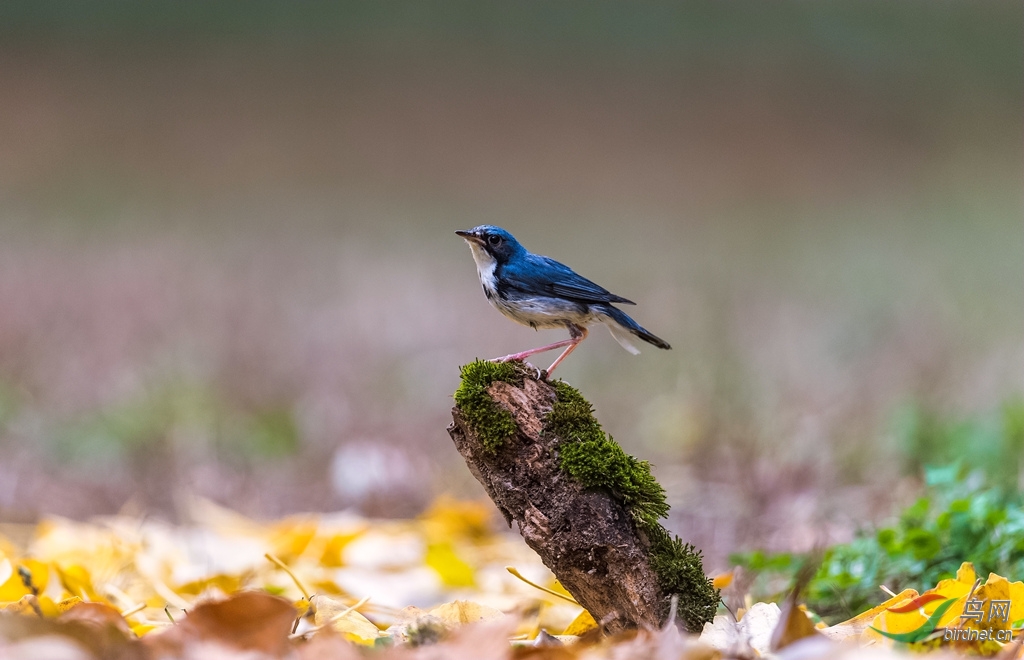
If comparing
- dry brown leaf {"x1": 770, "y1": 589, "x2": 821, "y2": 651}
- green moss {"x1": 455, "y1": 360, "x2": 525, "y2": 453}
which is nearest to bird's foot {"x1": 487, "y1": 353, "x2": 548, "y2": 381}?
green moss {"x1": 455, "y1": 360, "x2": 525, "y2": 453}

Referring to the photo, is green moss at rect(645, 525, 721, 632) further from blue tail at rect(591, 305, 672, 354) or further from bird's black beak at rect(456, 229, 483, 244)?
bird's black beak at rect(456, 229, 483, 244)

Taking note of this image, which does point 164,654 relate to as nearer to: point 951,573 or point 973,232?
point 951,573

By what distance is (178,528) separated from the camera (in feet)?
13.9

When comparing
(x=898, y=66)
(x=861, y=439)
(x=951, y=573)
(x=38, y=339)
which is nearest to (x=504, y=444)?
(x=951, y=573)

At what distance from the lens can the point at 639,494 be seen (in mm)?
2096

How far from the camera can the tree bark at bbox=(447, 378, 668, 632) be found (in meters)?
2.01

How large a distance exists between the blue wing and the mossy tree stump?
609mm

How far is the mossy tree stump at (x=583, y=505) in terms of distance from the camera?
6.61 ft

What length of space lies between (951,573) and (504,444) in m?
1.36

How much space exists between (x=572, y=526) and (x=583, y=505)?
5cm

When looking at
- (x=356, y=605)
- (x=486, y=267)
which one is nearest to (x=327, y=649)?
(x=356, y=605)

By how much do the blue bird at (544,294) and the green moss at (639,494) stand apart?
540mm

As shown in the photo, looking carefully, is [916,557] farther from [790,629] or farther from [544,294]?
[544,294]

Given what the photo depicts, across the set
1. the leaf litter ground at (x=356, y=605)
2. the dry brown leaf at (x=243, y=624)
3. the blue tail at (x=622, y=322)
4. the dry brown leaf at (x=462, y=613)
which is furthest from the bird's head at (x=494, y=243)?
the dry brown leaf at (x=243, y=624)
